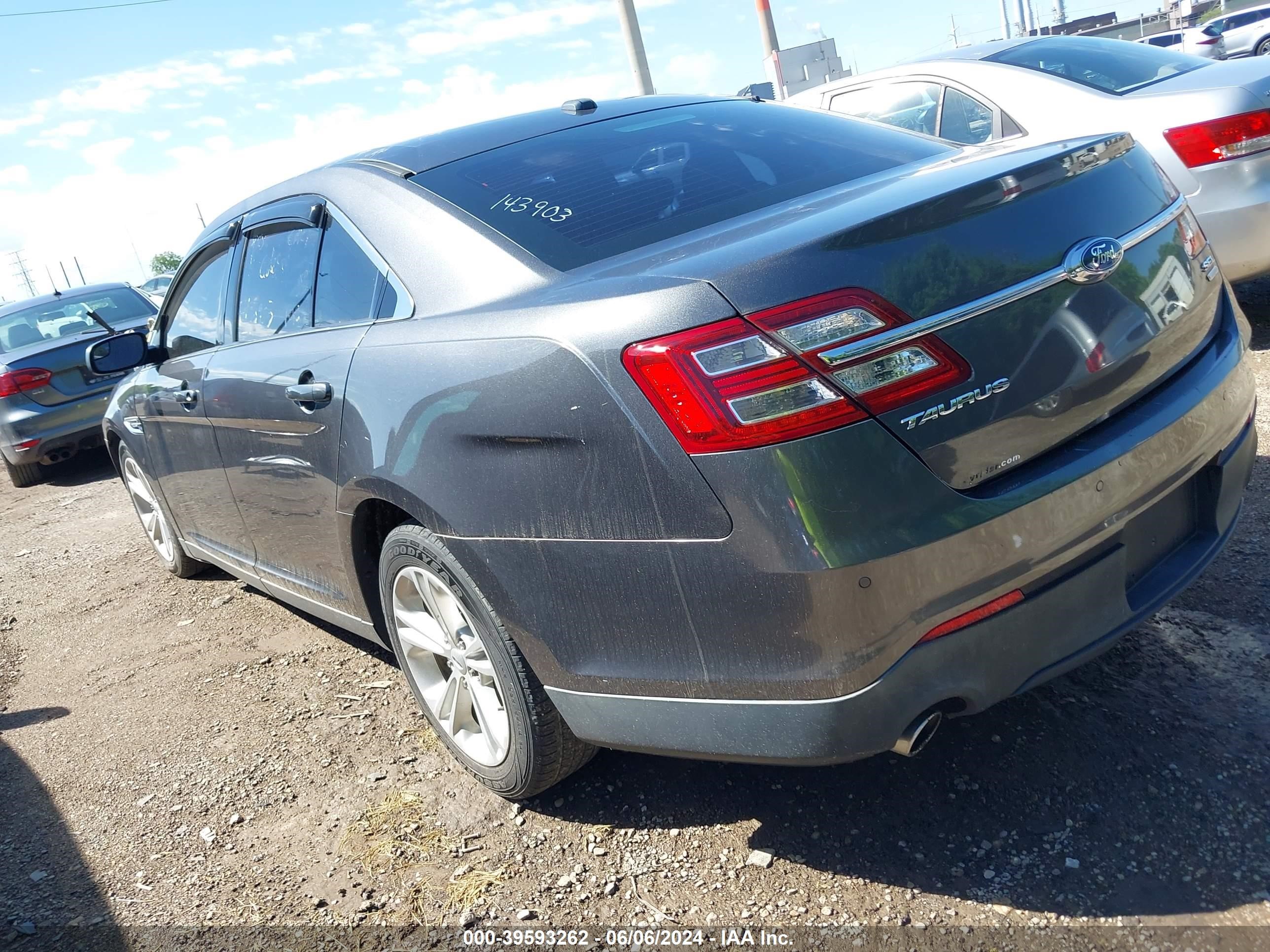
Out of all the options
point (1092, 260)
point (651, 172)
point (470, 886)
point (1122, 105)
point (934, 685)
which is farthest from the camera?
point (1122, 105)

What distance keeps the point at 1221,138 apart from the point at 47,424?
8.13 metres

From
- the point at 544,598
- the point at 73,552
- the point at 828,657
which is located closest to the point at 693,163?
the point at 544,598

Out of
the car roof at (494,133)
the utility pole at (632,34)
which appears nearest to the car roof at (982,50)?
the car roof at (494,133)

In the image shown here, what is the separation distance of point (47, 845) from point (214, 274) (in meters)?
1.96

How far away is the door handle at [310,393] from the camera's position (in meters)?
2.65

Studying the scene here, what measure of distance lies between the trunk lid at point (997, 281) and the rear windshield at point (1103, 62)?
335cm

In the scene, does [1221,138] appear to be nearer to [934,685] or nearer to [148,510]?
[934,685]

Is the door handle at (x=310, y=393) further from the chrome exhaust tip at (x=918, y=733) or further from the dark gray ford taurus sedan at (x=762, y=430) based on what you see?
the chrome exhaust tip at (x=918, y=733)

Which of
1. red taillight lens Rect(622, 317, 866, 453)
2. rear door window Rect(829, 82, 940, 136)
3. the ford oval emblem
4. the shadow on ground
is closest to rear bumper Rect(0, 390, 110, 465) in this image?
the shadow on ground

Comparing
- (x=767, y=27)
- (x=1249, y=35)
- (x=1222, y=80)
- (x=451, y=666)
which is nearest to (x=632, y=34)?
(x=767, y=27)

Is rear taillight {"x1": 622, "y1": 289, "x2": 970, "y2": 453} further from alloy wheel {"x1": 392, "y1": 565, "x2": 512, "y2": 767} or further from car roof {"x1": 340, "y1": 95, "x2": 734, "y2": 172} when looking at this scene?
car roof {"x1": 340, "y1": 95, "x2": 734, "y2": 172}

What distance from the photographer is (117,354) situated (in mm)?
4102

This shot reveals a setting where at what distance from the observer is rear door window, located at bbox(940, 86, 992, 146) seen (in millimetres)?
5121

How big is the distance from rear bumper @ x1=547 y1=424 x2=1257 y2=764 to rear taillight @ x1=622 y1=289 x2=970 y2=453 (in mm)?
448
